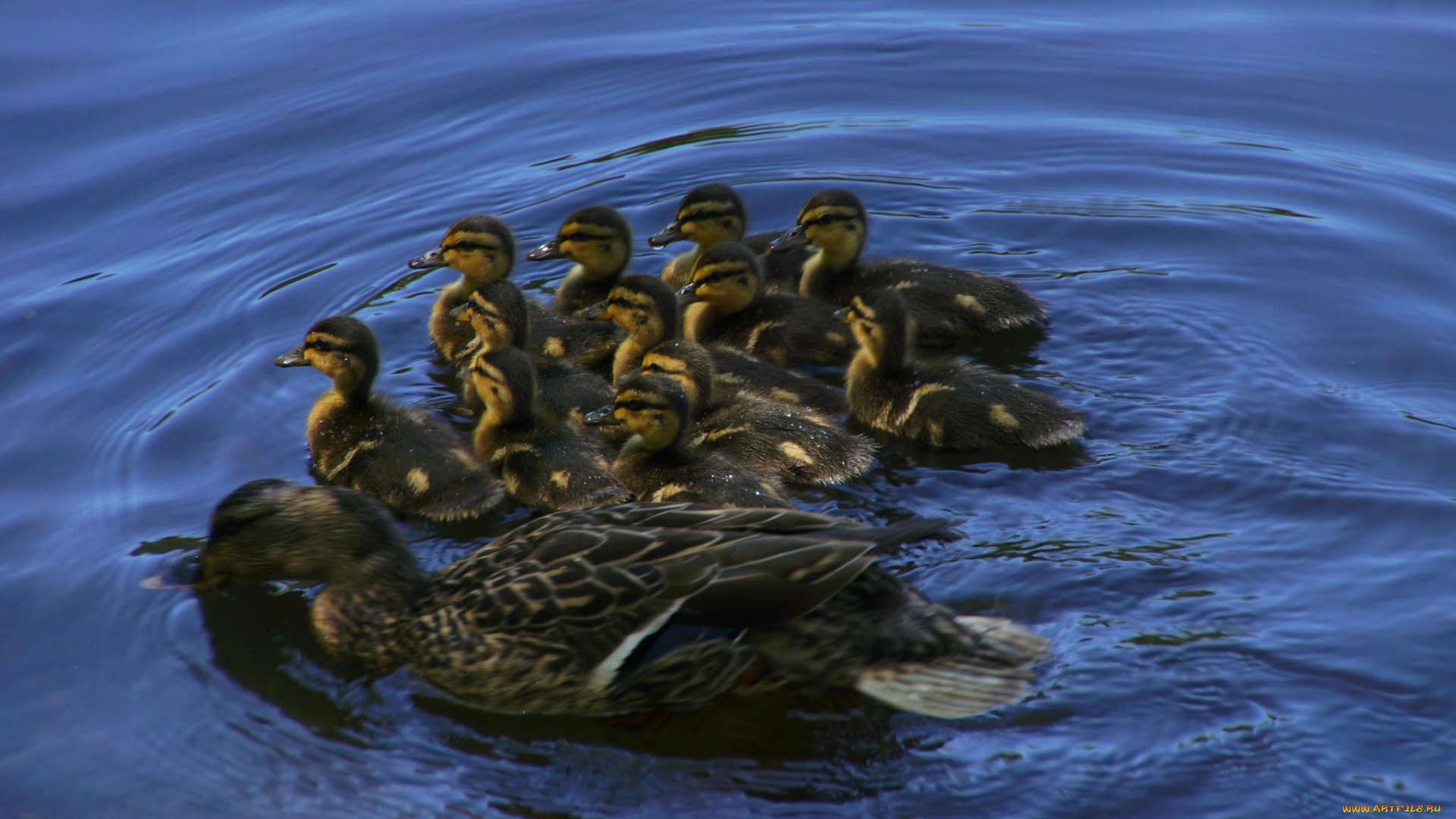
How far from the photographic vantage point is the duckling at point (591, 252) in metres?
5.41

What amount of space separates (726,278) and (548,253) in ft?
2.81

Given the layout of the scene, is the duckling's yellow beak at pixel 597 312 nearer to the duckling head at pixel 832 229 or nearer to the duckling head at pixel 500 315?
the duckling head at pixel 500 315

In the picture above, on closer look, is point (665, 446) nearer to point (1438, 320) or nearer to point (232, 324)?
point (232, 324)

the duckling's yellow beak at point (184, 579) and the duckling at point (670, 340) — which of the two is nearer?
the duckling's yellow beak at point (184, 579)

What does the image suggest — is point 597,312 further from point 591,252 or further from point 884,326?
point 884,326

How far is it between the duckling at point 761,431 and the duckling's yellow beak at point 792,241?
3.23ft

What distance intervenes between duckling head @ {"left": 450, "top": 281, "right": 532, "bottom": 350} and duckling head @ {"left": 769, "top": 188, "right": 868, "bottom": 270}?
1.26 meters

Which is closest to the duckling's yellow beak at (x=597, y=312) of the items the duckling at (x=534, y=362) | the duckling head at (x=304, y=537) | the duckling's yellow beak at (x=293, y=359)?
the duckling at (x=534, y=362)

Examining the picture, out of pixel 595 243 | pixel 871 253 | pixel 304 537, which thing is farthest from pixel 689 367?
pixel 871 253

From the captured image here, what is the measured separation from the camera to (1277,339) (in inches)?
199

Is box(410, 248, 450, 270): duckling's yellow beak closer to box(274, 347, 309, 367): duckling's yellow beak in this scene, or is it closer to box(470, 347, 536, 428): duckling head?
box(274, 347, 309, 367): duckling's yellow beak

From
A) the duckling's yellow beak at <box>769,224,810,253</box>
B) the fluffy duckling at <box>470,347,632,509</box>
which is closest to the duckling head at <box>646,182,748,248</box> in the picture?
the duckling's yellow beak at <box>769,224,810,253</box>

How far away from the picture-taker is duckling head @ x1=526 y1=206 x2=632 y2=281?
17.7 ft

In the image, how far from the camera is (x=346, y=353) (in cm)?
450
